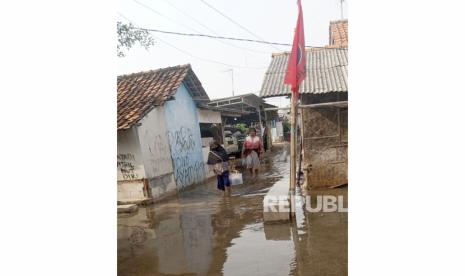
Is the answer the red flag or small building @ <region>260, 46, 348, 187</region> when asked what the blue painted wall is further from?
the red flag

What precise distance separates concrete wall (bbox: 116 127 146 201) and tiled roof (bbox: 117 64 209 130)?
50 cm

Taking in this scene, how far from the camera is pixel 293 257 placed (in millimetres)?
4398

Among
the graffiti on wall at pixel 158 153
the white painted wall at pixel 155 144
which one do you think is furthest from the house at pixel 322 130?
the graffiti on wall at pixel 158 153

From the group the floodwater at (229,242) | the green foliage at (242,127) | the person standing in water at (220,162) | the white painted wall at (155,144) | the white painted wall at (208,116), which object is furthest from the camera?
the green foliage at (242,127)

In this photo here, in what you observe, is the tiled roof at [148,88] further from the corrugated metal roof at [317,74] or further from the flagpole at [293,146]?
the flagpole at [293,146]

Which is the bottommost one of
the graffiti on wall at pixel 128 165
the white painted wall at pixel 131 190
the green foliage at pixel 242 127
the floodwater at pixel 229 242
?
the floodwater at pixel 229 242

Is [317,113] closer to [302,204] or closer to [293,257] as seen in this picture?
[302,204]

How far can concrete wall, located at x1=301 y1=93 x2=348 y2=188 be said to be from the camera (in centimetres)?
807

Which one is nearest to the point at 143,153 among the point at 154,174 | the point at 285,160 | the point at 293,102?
the point at 154,174

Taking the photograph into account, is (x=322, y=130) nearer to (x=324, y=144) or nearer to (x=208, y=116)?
(x=324, y=144)

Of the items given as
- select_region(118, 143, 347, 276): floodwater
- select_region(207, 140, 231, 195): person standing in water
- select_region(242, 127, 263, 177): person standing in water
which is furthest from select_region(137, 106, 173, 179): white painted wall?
select_region(242, 127, 263, 177): person standing in water

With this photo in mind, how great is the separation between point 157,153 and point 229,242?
504 cm

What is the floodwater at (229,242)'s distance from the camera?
423 cm

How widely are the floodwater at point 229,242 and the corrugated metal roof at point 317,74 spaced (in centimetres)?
230
